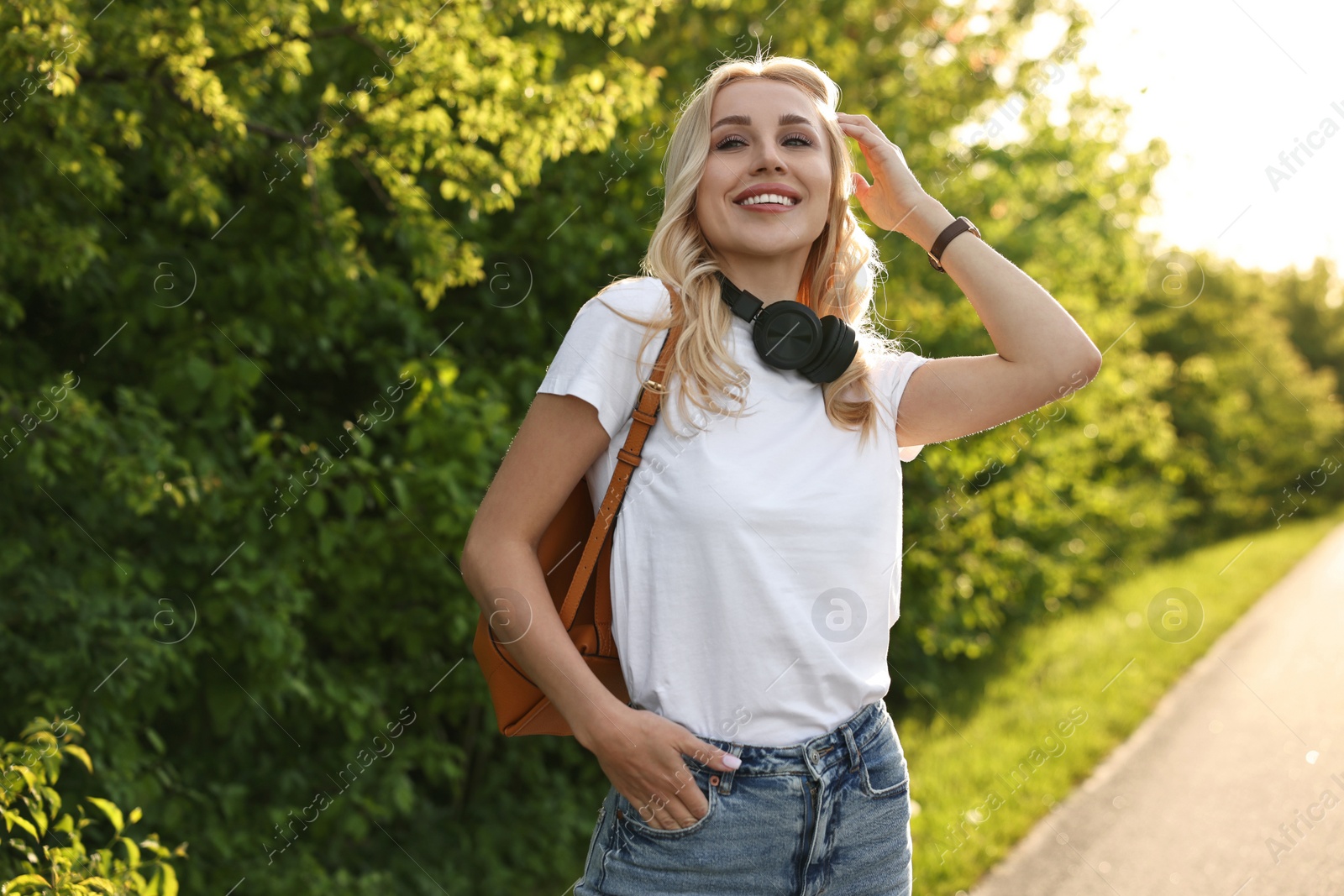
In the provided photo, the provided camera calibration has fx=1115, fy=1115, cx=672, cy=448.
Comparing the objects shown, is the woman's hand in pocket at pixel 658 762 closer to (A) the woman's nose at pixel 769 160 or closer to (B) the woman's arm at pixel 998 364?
(B) the woman's arm at pixel 998 364

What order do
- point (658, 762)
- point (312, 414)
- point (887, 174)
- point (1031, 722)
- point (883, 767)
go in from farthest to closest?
point (1031, 722) → point (312, 414) → point (887, 174) → point (883, 767) → point (658, 762)

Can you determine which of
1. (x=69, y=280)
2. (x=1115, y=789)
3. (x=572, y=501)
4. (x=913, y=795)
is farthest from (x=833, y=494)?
(x=1115, y=789)

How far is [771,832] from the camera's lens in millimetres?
1663

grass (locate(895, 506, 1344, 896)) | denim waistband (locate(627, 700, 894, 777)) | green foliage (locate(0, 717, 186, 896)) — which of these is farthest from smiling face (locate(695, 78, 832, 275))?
grass (locate(895, 506, 1344, 896))

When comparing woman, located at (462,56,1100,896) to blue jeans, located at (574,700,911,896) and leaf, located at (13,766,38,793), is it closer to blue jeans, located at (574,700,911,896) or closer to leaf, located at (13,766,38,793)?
blue jeans, located at (574,700,911,896)

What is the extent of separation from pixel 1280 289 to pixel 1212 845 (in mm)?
34900

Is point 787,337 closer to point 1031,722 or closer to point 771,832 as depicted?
point 771,832

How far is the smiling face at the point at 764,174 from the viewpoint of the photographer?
1.84 metres

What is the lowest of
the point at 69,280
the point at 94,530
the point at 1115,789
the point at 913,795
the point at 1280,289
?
the point at 1280,289

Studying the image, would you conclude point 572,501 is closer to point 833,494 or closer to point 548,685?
point 548,685

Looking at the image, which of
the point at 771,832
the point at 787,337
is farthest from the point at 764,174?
the point at 771,832

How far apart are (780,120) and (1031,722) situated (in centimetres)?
563

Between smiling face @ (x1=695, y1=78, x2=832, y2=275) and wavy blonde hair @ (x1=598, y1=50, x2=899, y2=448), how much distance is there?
2 cm

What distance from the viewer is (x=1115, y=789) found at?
18.6ft
